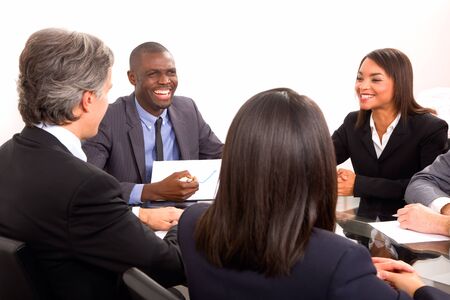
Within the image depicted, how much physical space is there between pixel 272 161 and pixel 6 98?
2.37 m

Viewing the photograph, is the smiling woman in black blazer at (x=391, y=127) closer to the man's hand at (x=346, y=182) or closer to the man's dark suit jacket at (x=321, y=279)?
the man's hand at (x=346, y=182)

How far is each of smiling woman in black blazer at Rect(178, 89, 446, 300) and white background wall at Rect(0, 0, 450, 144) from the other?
2296 mm

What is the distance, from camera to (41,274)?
1211mm

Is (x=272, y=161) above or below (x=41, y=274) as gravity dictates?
above

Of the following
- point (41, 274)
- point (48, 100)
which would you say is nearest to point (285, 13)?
point (48, 100)

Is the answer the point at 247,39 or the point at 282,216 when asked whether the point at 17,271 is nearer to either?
the point at 282,216

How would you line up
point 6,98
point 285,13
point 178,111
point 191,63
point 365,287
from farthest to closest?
point 285,13, point 191,63, point 6,98, point 178,111, point 365,287

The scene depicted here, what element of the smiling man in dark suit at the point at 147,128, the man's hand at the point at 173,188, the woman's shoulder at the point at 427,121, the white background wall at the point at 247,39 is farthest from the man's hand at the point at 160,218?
the white background wall at the point at 247,39

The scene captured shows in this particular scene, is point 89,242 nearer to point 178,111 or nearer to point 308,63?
point 178,111

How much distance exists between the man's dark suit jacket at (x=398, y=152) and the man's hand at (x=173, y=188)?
2.41ft

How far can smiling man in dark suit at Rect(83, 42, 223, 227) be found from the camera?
7.88 ft

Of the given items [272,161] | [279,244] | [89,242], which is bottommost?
[89,242]

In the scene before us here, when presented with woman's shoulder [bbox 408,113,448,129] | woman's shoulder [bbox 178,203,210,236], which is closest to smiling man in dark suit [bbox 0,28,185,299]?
woman's shoulder [bbox 178,203,210,236]

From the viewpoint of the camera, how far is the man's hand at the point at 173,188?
2.04 m
